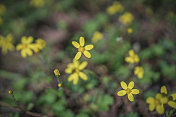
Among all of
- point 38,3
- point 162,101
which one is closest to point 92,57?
point 162,101

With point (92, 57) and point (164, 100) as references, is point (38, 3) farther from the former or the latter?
point (164, 100)

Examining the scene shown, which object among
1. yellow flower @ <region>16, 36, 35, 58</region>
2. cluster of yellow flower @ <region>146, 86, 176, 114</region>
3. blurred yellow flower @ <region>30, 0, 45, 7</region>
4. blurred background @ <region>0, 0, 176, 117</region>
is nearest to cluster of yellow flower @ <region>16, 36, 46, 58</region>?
yellow flower @ <region>16, 36, 35, 58</region>

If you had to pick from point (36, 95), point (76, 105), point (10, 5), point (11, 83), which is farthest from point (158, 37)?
point (10, 5)

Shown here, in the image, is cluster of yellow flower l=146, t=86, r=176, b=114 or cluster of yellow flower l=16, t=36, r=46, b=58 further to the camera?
cluster of yellow flower l=16, t=36, r=46, b=58

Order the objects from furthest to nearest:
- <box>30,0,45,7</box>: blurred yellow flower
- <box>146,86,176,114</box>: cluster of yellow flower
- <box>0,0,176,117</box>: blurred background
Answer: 1. <box>30,0,45,7</box>: blurred yellow flower
2. <box>0,0,176,117</box>: blurred background
3. <box>146,86,176,114</box>: cluster of yellow flower

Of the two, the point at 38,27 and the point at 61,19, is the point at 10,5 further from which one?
the point at 61,19

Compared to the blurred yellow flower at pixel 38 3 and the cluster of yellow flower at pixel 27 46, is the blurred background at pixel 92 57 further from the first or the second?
the cluster of yellow flower at pixel 27 46

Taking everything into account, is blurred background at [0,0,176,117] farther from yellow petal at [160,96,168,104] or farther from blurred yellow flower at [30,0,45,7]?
yellow petal at [160,96,168,104]

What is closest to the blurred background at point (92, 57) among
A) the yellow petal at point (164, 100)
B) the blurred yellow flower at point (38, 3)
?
the blurred yellow flower at point (38, 3)

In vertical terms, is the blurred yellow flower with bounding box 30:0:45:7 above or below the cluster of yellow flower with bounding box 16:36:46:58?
above
